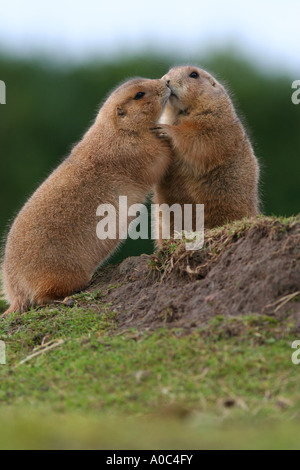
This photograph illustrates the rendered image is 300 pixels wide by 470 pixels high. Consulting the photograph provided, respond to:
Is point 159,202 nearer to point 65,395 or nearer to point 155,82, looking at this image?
point 155,82

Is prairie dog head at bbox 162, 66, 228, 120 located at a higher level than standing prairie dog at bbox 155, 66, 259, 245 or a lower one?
higher

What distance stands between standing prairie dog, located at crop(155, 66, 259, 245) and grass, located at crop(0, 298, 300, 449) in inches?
100

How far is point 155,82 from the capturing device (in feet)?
26.9

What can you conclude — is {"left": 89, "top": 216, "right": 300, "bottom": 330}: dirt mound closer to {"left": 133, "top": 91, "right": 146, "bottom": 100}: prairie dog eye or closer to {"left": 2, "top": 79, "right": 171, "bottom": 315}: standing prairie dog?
{"left": 2, "top": 79, "right": 171, "bottom": 315}: standing prairie dog

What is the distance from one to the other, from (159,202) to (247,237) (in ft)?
7.76

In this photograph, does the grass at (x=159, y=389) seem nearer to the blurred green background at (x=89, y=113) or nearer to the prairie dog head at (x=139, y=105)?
the prairie dog head at (x=139, y=105)

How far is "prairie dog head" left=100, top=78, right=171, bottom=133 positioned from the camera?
8.10 m

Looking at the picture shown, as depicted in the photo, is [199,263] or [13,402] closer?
[13,402]

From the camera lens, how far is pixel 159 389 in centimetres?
489

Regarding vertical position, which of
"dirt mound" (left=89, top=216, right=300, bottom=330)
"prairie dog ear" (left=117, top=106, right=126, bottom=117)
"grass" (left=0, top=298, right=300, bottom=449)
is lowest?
"grass" (left=0, top=298, right=300, bottom=449)

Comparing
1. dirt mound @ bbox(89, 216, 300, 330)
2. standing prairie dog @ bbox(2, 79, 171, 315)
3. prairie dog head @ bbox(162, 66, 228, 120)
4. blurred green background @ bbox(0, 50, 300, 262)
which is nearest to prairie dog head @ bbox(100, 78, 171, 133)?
standing prairie dog @ bbox(2, 79, 171, 315)

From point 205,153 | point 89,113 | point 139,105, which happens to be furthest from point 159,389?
point 89,113

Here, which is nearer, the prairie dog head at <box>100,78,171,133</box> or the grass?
the grass
